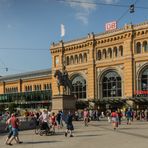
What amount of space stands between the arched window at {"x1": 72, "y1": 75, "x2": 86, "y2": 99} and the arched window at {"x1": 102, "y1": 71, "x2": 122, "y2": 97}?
16.9 ft

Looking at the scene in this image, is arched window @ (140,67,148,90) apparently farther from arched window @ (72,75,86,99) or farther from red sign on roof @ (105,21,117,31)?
arched window @ (72,75,86,99)

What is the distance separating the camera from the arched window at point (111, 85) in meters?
67.8

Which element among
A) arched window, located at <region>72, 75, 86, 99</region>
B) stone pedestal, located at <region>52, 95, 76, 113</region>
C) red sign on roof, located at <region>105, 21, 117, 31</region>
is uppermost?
red sign on roof, located at <region>105, 21, 117, 31</region>

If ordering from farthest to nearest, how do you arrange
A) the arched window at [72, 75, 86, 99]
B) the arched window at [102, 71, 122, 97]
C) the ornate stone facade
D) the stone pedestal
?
the arched window at [72, 75, 86, 99] → the arched window at [102, 71, 122, 97] → the ornate stone facade → the stone pedestal

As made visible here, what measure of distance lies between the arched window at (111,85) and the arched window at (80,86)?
5.16m

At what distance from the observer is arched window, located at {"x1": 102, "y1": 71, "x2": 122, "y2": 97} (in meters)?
67.8

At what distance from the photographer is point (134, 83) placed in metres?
64.3

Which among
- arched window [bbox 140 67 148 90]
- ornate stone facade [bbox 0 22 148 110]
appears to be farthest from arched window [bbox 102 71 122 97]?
arched window [bbox 140 67 148 90]

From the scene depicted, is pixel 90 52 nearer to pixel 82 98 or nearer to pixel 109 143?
pixel 82 98

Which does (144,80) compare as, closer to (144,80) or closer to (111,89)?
(144,80)

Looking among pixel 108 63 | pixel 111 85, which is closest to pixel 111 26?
pixel 108 63

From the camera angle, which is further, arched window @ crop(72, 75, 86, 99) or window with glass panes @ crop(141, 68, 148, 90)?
arched window @ crop(72, 75, 86, 99)

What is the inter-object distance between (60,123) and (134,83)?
30.4 metres

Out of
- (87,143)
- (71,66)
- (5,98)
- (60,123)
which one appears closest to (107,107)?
(71,66)
